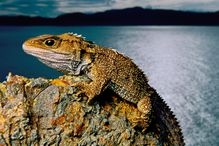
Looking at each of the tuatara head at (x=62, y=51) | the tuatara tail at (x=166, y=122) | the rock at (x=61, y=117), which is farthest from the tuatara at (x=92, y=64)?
the tuatara tail at (x=166, y=122)

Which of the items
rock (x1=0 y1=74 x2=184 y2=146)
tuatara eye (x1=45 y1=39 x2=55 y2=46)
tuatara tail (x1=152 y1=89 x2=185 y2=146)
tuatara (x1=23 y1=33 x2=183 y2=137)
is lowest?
tuatara tail (x1=152 y1=89 x2=185 y2=146)

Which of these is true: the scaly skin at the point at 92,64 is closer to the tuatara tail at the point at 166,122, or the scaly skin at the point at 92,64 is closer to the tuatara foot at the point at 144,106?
the tuatara foot at the point at 144,106

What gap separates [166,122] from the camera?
11734mm

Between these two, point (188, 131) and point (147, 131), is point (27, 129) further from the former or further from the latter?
point (188, 131)

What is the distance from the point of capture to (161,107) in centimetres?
1167

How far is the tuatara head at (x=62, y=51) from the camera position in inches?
384

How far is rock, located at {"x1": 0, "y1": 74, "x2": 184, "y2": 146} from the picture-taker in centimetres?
933

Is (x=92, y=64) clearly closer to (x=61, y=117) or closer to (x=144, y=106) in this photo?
(x=61, y=117)

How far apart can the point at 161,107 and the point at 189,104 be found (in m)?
174

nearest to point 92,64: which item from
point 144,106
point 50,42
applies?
point 50,42

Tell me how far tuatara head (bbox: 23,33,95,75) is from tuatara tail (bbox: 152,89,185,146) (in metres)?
2.33

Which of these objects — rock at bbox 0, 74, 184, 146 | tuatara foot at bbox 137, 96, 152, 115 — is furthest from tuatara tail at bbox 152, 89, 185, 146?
rock at bbox 0, 74, 184, 146

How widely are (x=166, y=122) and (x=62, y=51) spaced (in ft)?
13.1

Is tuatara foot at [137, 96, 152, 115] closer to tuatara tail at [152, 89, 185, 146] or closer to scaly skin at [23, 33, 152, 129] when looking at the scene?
scaly skin at [23, 33, 152, 129]
